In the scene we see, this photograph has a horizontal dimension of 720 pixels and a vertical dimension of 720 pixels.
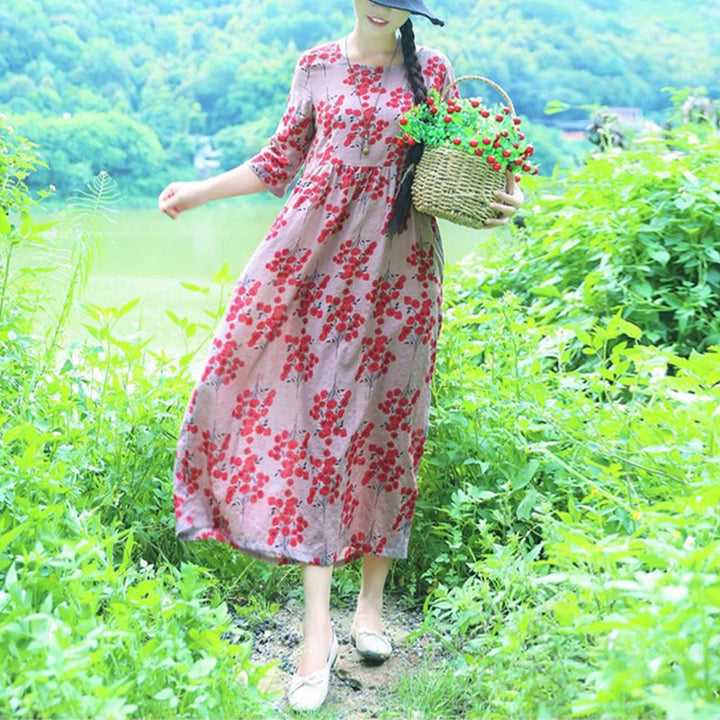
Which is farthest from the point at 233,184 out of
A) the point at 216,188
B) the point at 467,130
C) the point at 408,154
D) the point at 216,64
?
the point at 216,64

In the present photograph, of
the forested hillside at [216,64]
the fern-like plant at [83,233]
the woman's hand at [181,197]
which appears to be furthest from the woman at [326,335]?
the forested hillside at [216,64]

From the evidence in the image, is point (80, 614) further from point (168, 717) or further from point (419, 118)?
point (419, 118)

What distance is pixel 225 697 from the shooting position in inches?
56.4

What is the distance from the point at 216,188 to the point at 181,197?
0.19ft

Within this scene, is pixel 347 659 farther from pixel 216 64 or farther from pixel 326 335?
pixel 216 64

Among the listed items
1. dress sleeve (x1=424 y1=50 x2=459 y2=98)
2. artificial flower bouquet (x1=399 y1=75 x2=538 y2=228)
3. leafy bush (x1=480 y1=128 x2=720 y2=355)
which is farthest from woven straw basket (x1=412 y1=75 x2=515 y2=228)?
leafy bush (x1=480 y1=128 x2=720 y2=355)

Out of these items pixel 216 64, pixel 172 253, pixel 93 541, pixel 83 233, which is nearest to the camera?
pixel 93 541

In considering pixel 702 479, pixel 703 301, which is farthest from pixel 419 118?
pixel 703 301

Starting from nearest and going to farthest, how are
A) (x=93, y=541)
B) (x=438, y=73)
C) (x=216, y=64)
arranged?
(x=93, y=541) < (x=438, y=73) < (x=216, y=64)

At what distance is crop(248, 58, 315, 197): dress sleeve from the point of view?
1.84 meters

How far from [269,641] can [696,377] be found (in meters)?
0.80

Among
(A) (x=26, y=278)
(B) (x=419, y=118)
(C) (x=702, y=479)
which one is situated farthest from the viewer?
(A) (x=26, y=278)

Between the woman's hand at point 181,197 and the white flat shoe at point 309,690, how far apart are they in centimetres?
75

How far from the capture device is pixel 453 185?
5.62 ft
